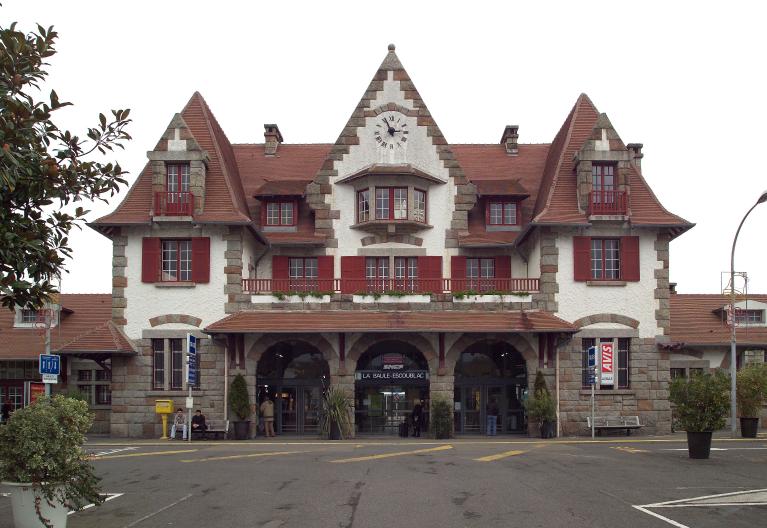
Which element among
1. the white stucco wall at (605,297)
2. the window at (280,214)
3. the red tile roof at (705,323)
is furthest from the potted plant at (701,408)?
the window at (280,214)

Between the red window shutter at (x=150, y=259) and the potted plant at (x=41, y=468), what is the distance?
20.2 m

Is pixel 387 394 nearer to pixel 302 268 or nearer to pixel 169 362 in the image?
pixel 302 268

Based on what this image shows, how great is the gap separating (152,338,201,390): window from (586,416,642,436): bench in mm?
14645

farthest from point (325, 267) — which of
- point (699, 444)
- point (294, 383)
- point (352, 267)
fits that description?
point (699, 444)

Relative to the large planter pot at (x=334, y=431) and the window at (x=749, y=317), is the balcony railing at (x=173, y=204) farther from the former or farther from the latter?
the window at (x=749, y=317)

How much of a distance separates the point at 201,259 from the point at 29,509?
67.6ft

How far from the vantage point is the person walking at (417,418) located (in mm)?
32062

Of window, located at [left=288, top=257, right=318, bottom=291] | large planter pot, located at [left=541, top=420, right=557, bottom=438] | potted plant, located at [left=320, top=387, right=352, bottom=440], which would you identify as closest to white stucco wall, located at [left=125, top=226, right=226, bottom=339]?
window, located at [left=288, top=257, right=318, bottom=291]

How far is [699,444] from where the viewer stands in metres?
21.7

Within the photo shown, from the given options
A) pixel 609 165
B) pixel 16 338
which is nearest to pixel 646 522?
pixel 609 165

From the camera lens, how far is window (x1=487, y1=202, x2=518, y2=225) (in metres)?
35.5

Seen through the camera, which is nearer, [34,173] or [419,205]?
[34,173]

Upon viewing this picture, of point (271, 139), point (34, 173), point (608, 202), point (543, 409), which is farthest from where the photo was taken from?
point (271, 139)

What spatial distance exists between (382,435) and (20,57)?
24.6 metres
